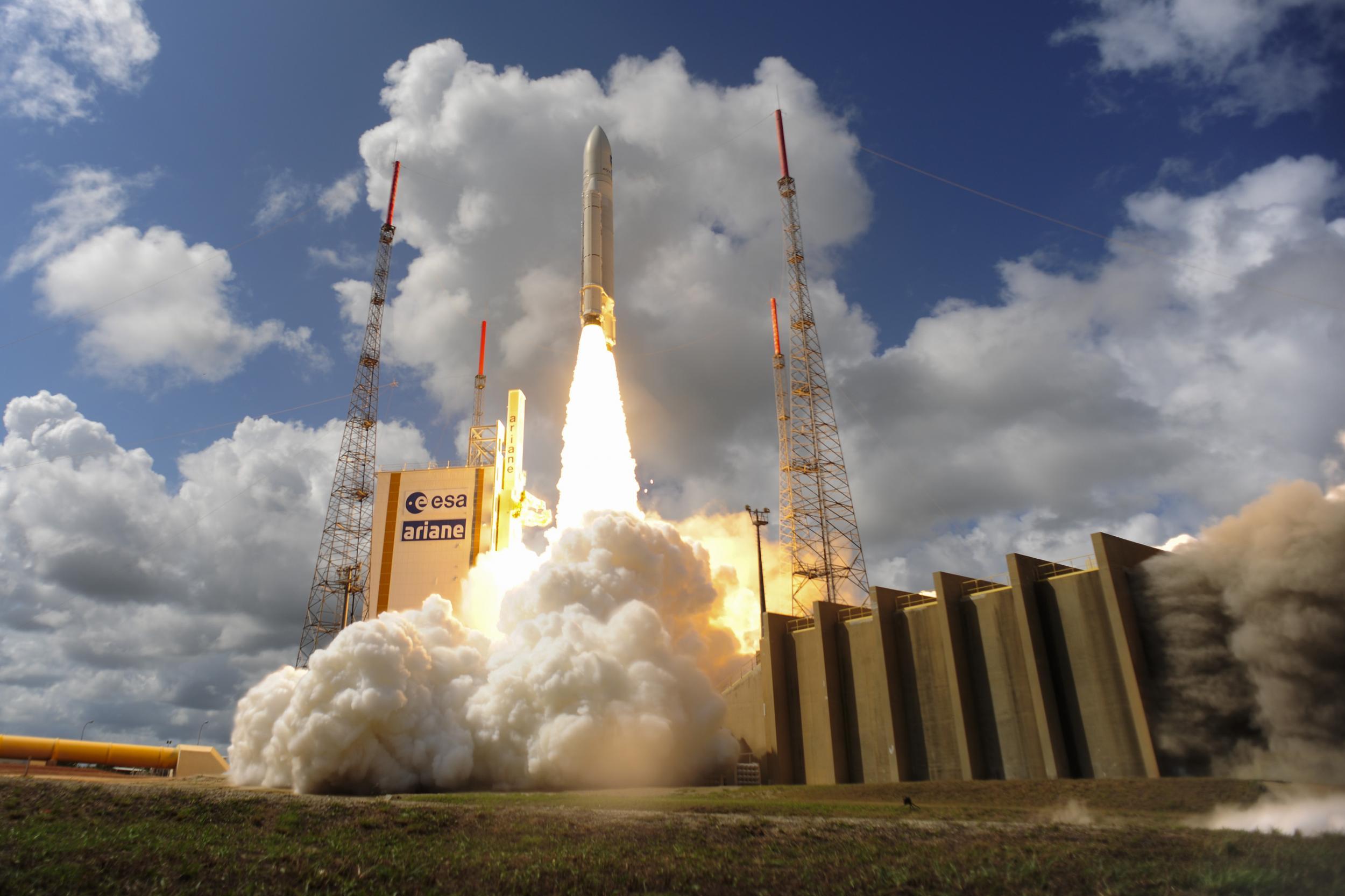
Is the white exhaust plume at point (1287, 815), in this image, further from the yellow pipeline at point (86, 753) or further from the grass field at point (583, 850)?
the yellow pipeline at point (86, 753)

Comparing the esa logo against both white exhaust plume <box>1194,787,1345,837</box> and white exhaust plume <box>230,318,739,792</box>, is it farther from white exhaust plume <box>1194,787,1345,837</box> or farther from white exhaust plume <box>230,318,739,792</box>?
white exhaust plume <box>1194,787,1345,837</box>

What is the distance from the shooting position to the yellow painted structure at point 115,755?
52.4 m

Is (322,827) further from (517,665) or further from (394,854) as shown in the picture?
(517,665)

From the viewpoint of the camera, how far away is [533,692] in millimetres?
41250

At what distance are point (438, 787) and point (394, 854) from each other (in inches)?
958

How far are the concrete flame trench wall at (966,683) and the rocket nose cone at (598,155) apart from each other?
32741mm

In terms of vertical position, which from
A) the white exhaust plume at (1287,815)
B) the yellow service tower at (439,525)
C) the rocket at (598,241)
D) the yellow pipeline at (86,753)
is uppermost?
the rocket at (598,241)

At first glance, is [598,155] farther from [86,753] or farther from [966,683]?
[86,753]

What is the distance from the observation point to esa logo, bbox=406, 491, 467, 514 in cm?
6003

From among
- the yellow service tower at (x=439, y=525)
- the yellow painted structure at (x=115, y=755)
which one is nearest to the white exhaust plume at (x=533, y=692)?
the yellow service tower at (x=439, y=525)

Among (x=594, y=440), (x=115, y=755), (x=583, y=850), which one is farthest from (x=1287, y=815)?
(x=115, y=755)

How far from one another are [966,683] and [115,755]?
55.0 m

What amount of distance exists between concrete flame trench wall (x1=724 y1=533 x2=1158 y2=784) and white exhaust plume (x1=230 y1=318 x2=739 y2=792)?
4659 mm

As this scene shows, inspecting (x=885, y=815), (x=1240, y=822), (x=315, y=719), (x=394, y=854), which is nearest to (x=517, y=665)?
(x=315, y=719)
